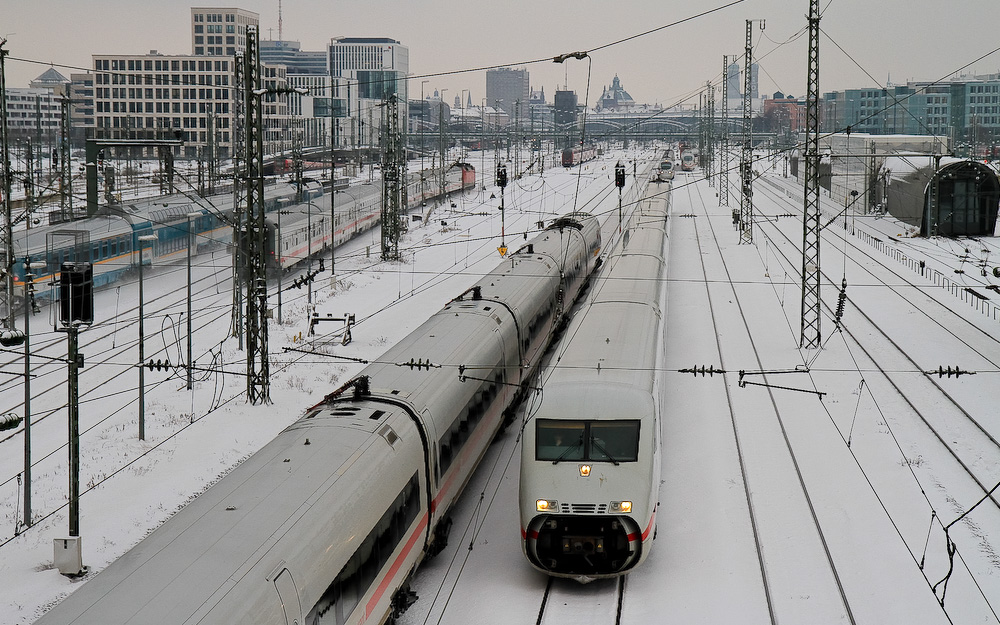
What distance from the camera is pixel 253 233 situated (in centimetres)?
2428

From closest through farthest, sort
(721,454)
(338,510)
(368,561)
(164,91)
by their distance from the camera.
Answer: (338,510), (368,561), (721,454), (164,91)

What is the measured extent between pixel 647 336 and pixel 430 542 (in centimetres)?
608

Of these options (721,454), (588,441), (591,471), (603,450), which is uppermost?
(588,441)

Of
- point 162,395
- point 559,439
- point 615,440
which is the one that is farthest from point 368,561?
point 162,395

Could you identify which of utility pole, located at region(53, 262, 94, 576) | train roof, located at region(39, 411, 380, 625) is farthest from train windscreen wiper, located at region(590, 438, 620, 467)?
utility pole, located at region(53, 262, 94, 576)

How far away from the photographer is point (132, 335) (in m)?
32.3

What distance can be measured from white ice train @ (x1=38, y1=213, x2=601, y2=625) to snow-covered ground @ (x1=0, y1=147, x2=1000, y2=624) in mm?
1758

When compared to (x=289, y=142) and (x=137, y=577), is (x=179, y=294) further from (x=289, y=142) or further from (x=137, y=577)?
(x=289, y=142)

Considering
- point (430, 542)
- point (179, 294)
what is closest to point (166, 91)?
point (179, 294)

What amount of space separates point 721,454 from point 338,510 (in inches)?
472

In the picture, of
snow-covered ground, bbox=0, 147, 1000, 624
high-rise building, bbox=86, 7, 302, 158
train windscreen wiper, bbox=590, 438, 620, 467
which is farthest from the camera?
high-rise building, bbox=86, 7, 302, 158

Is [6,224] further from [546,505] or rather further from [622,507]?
[622,507]

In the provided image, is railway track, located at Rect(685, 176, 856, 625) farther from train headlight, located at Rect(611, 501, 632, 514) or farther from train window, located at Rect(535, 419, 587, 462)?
train window, located at Rect(535, 419, 587, 462)

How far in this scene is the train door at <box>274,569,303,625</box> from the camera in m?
9.20
